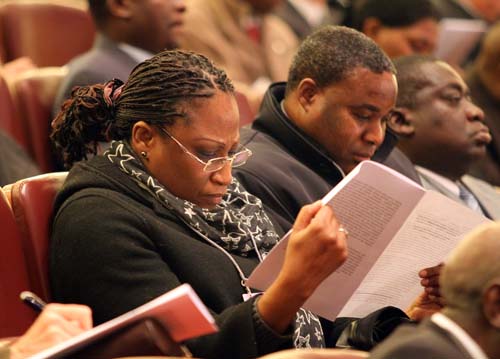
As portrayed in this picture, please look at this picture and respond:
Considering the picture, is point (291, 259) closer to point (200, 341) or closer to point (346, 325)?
point (200, 341)

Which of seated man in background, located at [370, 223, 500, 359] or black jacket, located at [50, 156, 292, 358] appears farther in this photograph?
black jacket, located at [50, 156, 292, 358]

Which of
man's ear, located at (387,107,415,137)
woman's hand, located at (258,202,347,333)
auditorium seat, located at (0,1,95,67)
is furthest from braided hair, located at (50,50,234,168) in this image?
auditorium seat, located at (0,1,95,67)

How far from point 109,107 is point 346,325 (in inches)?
28.7

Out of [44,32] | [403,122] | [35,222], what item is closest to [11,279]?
[35,222]

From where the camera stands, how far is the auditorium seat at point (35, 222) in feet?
7.46

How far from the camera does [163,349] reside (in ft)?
5.64

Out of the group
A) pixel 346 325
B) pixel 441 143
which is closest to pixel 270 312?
pixel 346 325

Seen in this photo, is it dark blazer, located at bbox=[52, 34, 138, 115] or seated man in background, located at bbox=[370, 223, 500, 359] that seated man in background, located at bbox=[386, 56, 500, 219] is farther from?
seated man in background, located at bbox=[370, 223, 500, 359]

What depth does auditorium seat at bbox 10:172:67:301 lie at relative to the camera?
2.27 metres

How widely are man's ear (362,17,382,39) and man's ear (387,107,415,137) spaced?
104cm

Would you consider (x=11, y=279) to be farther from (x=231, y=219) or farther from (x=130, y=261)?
(x=231, y=219)

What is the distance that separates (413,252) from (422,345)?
3.45ft

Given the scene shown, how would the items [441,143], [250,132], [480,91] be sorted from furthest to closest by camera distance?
[480,91] → [441,143] → [250,132]

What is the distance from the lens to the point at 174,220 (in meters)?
2.29
